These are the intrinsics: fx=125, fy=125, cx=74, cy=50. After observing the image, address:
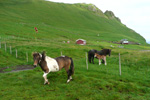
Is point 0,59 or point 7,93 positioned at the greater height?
point 0,59

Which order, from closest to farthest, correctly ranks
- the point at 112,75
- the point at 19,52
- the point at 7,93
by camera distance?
the point at 7,93 → the point at 112,75 → the point at 19,52

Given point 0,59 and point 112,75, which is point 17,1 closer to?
point 0,59

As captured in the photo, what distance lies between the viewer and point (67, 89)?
9.97 m

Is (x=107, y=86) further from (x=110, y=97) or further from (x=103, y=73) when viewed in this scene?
(x=103, y=73)

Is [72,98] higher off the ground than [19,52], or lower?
lower

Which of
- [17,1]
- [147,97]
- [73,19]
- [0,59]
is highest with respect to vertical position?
[17,1]

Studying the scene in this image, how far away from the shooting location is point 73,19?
177000 mm

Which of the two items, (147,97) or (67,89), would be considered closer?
(147,97)

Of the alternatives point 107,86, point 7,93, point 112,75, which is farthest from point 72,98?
point 112,75

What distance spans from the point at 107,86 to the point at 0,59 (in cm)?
1996

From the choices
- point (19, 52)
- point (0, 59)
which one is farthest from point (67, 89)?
point (19, 52)

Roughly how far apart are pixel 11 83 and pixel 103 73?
9.13 meters

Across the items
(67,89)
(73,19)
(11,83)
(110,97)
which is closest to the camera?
(110,97)

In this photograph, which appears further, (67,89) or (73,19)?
(73,19)
